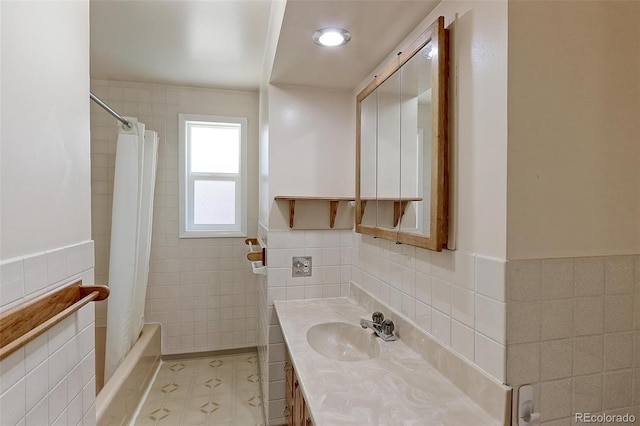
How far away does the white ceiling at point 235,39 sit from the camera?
4.39 ft

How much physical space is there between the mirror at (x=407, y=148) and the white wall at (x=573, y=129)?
268mm

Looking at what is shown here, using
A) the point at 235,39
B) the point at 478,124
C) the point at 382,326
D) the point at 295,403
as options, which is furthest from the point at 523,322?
the point at 235,39

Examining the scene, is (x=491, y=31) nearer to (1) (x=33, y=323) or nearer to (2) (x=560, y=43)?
(2) (x=560, y=43)

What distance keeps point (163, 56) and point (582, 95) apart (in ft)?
8.21

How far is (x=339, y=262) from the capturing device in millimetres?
2160

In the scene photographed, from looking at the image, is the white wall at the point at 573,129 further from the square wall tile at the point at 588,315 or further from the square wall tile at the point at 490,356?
the square wall tile at the point at 490,356

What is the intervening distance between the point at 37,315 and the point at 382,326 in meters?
1.24

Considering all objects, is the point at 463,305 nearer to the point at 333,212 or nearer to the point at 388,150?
the point at 388,150

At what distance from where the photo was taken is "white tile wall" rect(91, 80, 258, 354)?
9.21 feet

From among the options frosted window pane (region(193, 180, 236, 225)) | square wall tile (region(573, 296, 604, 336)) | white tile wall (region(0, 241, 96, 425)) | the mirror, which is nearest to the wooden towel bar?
white tile wall (region(0, 241, 96, 425))

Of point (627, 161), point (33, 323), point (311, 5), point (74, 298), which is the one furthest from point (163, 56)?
point (627, 161)

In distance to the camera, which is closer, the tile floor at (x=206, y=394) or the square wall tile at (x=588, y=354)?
the square wall tile at (x=588, y=354)

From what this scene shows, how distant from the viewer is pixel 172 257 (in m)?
2.97

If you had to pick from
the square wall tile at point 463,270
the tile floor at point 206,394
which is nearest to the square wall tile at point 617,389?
the square wall tile at point 463,270
